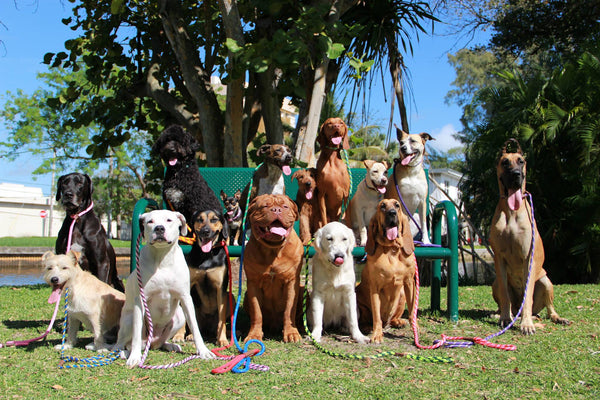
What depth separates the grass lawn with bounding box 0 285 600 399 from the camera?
10.2 feet

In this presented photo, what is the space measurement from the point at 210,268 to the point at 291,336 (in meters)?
0.93

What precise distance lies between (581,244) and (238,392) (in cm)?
886

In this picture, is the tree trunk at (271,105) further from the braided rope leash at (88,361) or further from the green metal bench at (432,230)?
the braided rope leash at (88,361)

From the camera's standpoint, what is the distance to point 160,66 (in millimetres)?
10469

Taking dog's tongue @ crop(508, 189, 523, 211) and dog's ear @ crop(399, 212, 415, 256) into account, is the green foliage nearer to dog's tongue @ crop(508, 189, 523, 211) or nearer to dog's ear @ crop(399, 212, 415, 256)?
dog's tongue @ crop(508, 189, 523, 211)

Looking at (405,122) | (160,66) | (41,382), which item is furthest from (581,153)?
(41,382)

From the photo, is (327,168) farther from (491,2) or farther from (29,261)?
(29,261)

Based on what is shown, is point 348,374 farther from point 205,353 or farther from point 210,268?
point 210,268

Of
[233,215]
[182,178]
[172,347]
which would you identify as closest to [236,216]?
[233,215]

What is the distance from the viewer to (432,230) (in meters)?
5.74

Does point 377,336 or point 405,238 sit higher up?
point 405,238

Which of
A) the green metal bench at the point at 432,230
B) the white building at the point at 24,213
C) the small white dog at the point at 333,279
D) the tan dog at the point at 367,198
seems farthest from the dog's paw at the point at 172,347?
the white building at the point at 24,213

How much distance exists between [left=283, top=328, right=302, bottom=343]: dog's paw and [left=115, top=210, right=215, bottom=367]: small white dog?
2.49 feet

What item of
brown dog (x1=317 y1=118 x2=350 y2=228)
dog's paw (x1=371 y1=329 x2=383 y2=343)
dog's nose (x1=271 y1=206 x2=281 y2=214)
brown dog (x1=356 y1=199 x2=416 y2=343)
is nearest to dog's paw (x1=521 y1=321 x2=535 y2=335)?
brown dog (x1=356 y1=199 x2=416 y2=343)
